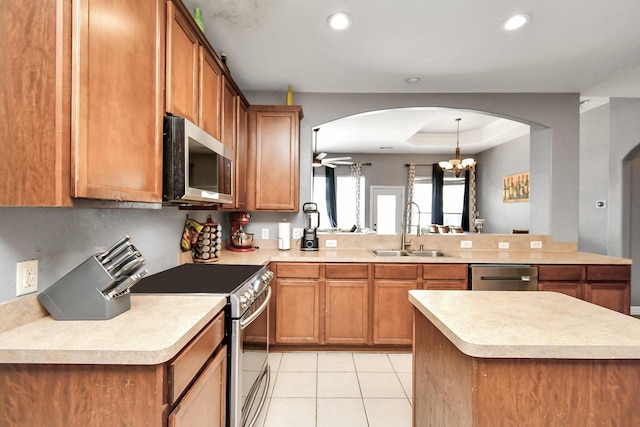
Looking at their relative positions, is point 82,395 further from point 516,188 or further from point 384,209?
point 384,209

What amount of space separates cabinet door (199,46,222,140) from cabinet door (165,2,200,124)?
2.5 inches

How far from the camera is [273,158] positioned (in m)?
2.99

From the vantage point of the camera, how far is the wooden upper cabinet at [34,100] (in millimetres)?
859

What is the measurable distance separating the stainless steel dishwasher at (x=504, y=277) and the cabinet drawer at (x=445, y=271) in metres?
0.08

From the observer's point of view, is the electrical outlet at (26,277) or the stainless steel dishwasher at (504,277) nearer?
the electrical outlet at (26,277)

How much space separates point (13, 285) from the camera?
3.44 ft

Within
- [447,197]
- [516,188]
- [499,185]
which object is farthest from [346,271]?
[447,197]

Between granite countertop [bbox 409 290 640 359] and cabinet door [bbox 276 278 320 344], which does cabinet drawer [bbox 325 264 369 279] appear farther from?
granite countertop [bbox 409 290 640 359]

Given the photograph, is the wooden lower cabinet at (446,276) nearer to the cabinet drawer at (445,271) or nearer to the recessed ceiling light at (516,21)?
the cabinet drawer at (445,271)

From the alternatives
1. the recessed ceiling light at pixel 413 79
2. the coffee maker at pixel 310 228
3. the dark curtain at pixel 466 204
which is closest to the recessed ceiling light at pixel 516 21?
the recessed ceiling light at pixel 413 79

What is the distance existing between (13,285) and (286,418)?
60.7 inches

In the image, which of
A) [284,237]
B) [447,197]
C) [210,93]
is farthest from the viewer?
[447,197]

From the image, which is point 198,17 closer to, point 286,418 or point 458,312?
point 458,312

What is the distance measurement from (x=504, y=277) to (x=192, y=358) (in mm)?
2543
